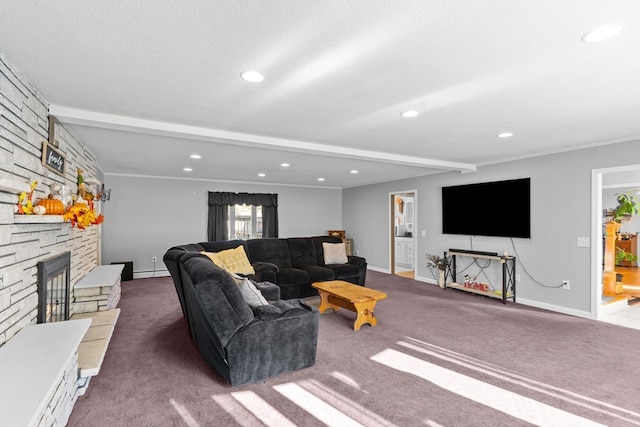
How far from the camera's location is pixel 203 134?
11.1 ft

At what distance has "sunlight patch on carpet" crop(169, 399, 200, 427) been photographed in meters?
2.07

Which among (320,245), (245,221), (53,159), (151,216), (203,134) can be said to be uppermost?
(203,134)

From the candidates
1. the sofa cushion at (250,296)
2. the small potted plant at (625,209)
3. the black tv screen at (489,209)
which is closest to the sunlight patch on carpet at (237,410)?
Answer: the sofa cushion at (250,296)

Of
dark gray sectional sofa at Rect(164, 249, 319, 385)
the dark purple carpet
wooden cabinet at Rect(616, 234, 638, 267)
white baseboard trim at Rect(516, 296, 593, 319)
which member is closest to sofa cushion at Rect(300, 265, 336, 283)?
the dark purple carpet

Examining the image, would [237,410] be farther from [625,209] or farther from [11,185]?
[625,209]

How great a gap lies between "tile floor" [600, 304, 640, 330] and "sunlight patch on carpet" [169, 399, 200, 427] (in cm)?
497

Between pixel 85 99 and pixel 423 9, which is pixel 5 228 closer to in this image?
pixel 85 99

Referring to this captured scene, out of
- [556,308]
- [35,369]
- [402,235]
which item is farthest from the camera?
[402,235]

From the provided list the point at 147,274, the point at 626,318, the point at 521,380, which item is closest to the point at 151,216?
the point at 147,274

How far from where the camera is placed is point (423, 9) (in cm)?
146

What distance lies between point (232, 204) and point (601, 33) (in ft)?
23.6

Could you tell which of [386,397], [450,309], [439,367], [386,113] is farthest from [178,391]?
[450,309]

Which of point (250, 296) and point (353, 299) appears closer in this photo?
point (250, 296)

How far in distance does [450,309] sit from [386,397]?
270cm
